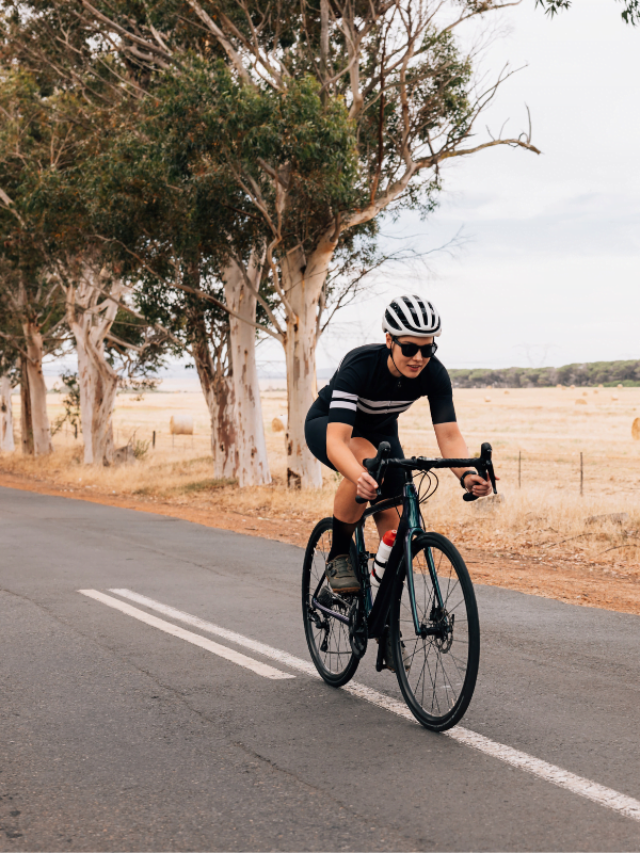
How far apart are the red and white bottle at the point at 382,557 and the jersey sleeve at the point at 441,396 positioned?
0.65m

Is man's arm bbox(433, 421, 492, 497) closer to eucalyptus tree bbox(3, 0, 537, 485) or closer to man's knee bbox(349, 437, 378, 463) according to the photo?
man's knee bbox(349, 437, 378, 463)

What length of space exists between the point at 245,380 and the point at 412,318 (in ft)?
55.7

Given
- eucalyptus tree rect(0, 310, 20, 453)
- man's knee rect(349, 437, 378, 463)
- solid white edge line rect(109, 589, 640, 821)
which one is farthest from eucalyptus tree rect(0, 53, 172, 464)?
man's knee rect(349, 437, 378, 463)

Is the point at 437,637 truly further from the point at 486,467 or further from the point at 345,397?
the point at 345,397

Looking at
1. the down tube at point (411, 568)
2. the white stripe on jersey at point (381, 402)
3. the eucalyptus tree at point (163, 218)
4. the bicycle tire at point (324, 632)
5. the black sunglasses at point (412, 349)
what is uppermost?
the eucalyptus tree at point (163, 218)

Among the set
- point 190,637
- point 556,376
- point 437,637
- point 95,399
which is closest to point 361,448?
point 437,637

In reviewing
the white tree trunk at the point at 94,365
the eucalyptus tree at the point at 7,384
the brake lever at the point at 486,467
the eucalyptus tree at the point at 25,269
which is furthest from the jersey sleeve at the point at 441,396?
the eucalyptus tree at the point at 7,384

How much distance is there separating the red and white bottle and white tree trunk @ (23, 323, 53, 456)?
2881cm

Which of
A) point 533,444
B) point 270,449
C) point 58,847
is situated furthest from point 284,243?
point 533,444

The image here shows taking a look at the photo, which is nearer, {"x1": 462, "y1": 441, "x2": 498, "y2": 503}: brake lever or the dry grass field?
{"x1": 462, "y1": 441, "x2": 498, "y2": 503}: brake lever

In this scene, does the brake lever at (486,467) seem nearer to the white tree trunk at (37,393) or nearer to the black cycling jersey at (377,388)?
the black cycling jersey at (377,388)

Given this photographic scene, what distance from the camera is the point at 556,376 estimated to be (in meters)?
158

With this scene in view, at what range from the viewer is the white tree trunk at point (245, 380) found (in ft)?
69.3

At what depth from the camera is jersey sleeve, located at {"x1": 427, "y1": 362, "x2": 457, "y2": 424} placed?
470cm
